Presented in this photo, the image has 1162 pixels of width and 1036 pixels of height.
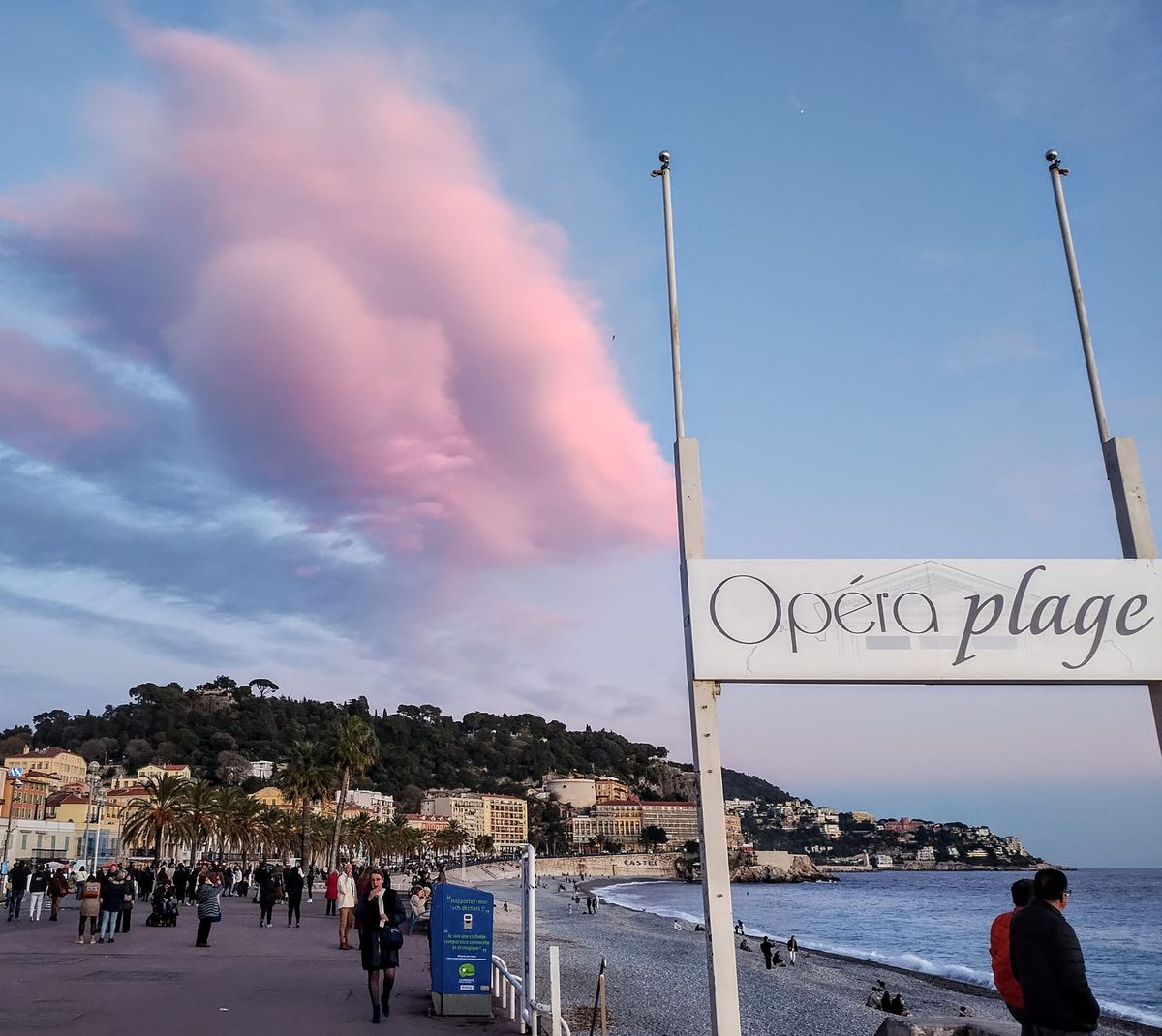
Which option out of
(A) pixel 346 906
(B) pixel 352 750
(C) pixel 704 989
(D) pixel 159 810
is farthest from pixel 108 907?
(B) pixel 352 750

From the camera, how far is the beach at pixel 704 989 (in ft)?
62.0

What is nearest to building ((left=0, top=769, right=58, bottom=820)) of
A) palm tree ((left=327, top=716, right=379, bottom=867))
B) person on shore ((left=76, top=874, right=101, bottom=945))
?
palm tree ((left=327, top=716, right=379, bottom=867))

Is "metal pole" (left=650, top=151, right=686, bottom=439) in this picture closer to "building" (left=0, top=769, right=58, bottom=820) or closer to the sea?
the sea

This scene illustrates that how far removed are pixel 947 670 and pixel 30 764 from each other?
512 feet

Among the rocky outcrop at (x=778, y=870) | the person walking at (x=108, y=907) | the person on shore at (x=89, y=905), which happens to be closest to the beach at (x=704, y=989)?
the person walking at (x=108, y=907)

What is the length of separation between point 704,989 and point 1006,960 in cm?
2021

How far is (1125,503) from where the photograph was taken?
8242 mm

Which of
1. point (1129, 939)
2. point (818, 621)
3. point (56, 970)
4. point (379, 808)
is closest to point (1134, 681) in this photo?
point (818, 621)

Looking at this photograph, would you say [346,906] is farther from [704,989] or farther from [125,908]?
[704,989]

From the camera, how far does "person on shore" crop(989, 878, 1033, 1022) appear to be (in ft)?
19.1

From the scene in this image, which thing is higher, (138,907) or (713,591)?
(713,591)

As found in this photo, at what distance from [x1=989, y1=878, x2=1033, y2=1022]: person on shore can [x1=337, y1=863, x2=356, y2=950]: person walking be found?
1501cm

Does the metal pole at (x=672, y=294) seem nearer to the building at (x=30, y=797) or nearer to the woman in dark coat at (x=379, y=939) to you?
the woman in dark coat at (x=379, y=939)

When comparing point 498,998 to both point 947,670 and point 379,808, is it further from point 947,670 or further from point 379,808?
point 379,808
